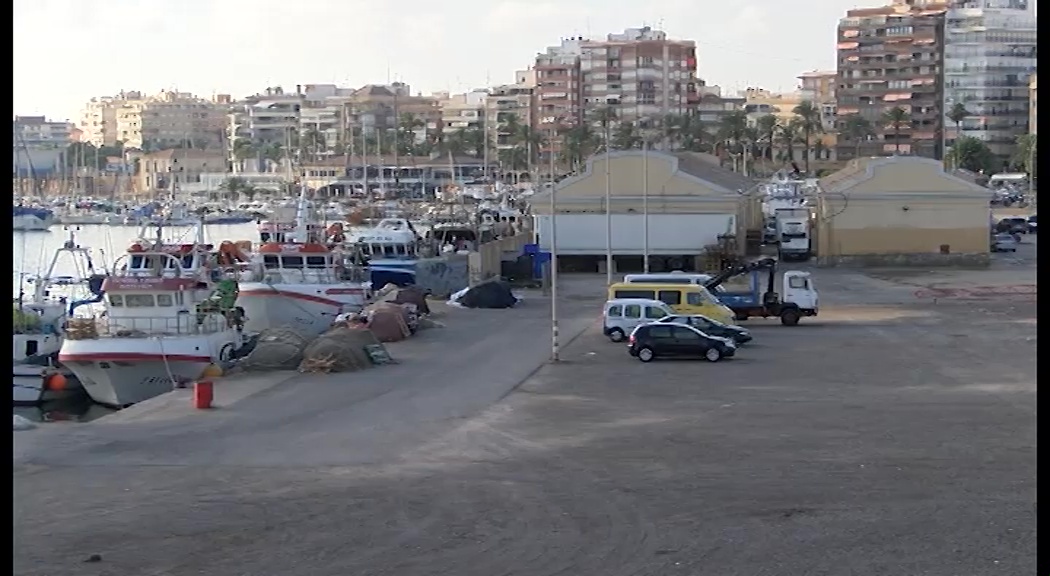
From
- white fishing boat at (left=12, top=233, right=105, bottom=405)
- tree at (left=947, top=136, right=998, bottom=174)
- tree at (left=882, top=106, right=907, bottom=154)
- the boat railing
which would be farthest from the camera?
tree at (left=882, top=106, right=907, bottom=154)

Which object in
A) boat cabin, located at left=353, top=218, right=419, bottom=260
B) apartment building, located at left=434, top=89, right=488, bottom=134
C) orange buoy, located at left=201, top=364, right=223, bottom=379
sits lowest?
orange buoy, located at left=201, top=364, right=223, bottom=379

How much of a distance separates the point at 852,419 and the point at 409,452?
5.56 m

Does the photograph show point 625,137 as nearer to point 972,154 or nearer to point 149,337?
point 972,154

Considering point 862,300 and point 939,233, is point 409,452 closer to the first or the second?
point 862,300

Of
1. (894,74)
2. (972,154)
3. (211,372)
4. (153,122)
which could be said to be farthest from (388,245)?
(153,122)

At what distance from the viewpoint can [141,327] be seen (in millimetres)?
27125

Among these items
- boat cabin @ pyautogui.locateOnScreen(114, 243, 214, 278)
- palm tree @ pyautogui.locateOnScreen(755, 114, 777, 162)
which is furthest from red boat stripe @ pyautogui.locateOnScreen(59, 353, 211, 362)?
palm tree @ pyautogui.locateOnScreen(755, 114, 777, 162)

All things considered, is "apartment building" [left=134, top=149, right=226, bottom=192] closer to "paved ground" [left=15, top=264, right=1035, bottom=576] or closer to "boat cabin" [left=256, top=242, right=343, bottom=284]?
"boat cabin" [left=256, top=242, right=343, bottom=284]

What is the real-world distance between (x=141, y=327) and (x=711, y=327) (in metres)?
9.57

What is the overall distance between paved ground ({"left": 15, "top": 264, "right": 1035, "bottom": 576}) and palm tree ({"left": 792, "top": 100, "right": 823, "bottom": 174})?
83305 millimetres

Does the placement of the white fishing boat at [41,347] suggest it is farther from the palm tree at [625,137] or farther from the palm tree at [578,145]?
the palm tree at [625,137]

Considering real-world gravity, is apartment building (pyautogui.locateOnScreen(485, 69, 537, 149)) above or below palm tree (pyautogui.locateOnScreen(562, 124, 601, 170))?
above

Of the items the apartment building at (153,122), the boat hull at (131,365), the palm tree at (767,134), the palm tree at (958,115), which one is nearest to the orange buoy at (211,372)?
the boat hull at (131,365)

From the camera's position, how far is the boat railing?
26.4 meters
